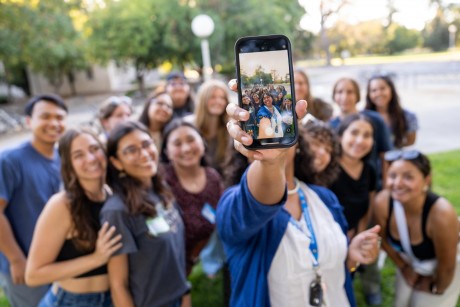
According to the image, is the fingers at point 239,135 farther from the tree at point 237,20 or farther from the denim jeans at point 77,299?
the tree at point 237,20

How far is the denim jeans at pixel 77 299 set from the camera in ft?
6.53

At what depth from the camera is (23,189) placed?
2.62 metres

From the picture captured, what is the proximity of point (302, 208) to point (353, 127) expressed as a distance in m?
1.47

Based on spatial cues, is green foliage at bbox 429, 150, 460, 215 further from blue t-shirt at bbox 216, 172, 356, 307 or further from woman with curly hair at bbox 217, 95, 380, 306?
blue t-shirt at bbox 216, 172, 356, 307

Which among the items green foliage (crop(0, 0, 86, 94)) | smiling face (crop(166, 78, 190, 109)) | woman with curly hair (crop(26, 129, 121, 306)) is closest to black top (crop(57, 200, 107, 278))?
woman with curly hair (crop(26, 129, 121, 306))

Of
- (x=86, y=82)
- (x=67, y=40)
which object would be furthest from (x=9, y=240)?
(x=86, y=82)

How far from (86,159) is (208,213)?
1094 millimetres

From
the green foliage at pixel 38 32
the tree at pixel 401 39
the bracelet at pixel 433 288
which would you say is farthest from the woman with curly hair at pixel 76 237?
the tree at pixel 401 39

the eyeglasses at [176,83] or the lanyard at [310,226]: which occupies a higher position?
the eyeglasses at [176,83]

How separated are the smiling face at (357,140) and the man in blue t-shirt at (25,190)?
231cm

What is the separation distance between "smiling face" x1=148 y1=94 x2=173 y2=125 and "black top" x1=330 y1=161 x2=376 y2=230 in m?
1.92

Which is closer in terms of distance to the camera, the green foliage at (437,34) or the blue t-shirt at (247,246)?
the blue t-shirt at (247,246)

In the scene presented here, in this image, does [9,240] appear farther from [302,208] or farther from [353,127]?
[353,127]

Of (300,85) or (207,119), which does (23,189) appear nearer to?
(207,119)
